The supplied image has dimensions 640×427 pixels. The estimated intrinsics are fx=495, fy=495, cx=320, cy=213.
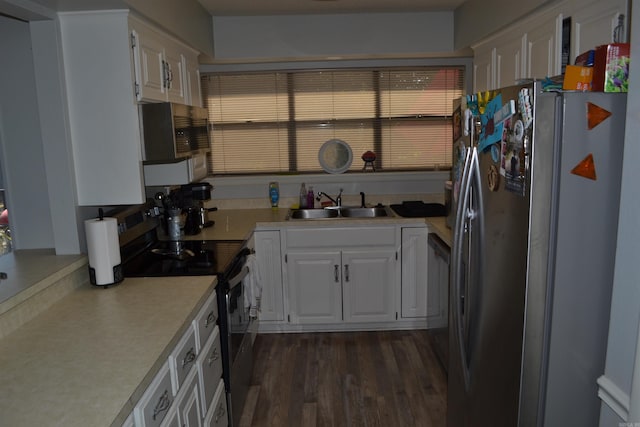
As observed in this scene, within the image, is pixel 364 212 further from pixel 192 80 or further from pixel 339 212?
pixel 192 80

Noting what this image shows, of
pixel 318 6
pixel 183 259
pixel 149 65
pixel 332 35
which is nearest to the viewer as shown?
pixel 149 65

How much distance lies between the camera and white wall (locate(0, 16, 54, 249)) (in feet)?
7.35

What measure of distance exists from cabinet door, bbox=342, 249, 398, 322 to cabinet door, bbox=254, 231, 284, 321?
0.49 m

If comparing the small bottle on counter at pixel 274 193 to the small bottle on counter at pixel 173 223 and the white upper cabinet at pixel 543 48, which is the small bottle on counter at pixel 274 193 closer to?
the small bottle on counter at pixel 173 223

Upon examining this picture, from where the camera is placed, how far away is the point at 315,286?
3.71 meters

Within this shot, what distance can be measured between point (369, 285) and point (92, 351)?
2.38m

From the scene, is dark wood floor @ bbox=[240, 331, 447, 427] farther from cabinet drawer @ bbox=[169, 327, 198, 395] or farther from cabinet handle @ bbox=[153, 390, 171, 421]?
cabinet handle @ bbox=[153, 390, 171, 421]

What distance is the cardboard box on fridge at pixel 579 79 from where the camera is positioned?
1562 mm

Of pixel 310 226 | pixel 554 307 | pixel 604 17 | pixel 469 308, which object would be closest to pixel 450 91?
pixel 310 226

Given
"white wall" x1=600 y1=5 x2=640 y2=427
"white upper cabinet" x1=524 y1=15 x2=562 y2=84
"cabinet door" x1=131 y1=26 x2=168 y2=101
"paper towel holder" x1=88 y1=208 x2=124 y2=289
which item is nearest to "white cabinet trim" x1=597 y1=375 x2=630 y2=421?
"white wall" x1=600 y1=5 x2=640 y2=427

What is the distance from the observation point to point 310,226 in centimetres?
363

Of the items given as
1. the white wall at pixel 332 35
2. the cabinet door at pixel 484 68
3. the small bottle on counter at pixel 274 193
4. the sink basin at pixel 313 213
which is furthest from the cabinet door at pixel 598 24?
the small bottle on counter at pixel 274 193

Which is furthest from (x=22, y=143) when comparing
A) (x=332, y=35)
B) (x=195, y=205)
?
(x=332, y=35)

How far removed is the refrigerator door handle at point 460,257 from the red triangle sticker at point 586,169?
50cm
